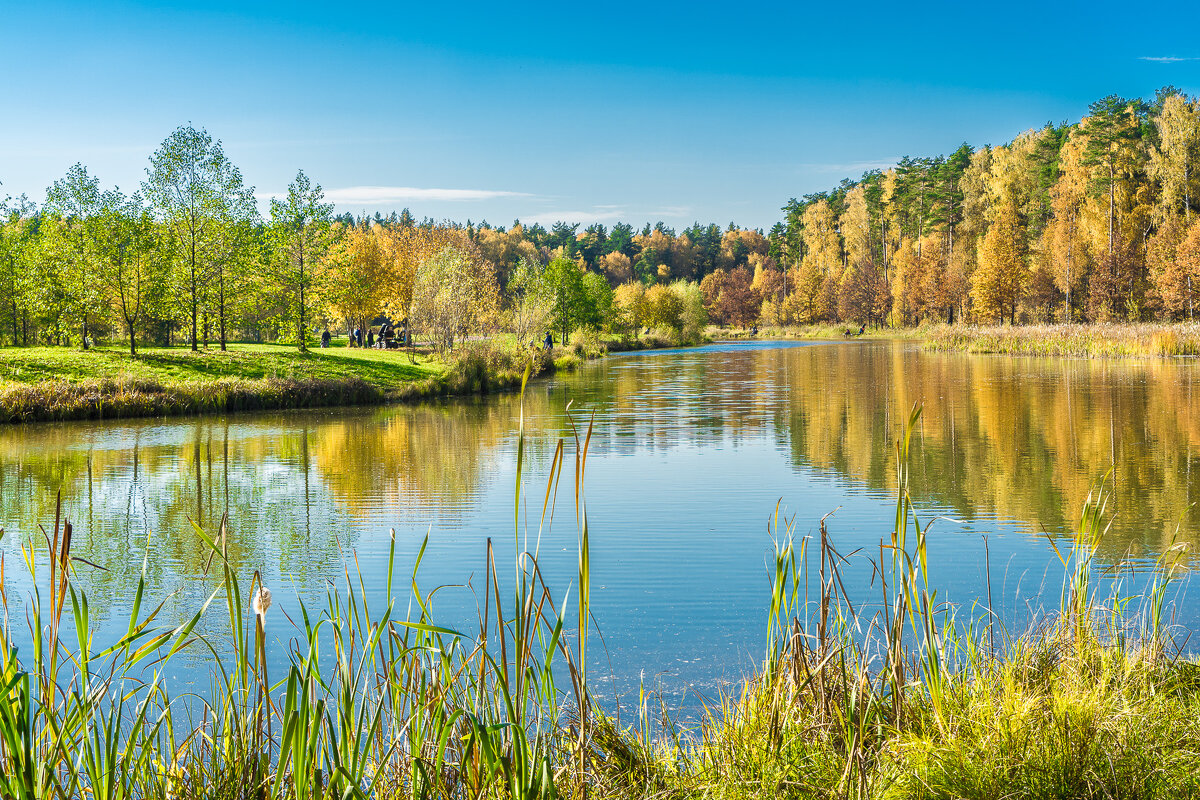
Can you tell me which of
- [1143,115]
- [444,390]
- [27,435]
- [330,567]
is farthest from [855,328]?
[330,567]

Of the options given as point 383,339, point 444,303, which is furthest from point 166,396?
point 383,339

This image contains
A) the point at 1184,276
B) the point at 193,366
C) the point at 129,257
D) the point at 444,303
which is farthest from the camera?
the point at 1184,276

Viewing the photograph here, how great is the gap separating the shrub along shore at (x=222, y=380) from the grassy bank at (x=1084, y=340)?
74.1 ft

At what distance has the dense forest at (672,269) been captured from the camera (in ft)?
89.5

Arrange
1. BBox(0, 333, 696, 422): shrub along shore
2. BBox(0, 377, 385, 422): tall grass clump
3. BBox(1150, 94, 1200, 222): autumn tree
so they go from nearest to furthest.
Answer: BBox(0, 377, 385, 422): tall grass clump < BBox(0, 333, 696, 422): shrub along shore < BBox(1150, 94, 1200, 222): autumn tree

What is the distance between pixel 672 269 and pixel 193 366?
285 ft

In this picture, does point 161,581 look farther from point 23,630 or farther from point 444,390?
point 444,390

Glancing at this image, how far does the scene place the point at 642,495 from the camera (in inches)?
436

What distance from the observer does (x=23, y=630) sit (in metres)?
5.92

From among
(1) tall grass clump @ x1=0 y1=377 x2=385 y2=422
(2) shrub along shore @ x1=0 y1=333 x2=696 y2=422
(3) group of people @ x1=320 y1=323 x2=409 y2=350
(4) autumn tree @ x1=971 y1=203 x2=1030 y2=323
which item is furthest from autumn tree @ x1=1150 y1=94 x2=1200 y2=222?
(1) tall grass clump @ x1=0 y1=377 x2=385 y2=422

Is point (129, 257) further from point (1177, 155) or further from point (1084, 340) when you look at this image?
point (1177, 155)

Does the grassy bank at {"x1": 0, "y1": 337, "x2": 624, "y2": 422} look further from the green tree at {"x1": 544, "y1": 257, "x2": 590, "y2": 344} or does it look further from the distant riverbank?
the green tree at {"x1": 544, "y1": 257, "x2": 590, "y2": 344}

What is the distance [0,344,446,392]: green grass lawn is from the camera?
21953 mm

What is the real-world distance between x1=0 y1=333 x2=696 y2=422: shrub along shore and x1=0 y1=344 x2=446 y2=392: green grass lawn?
3 cm
